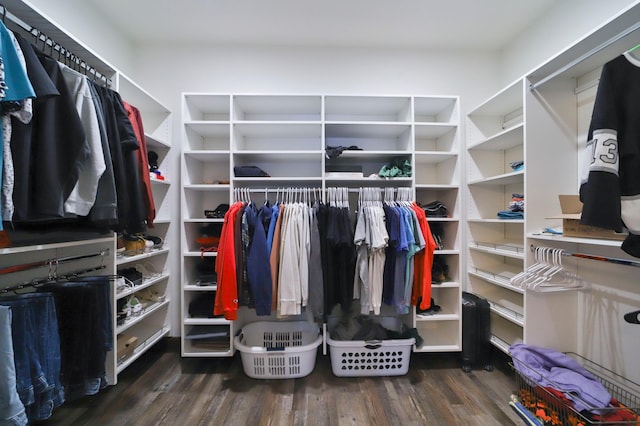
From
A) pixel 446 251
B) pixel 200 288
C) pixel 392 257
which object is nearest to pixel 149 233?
pixel 200 288

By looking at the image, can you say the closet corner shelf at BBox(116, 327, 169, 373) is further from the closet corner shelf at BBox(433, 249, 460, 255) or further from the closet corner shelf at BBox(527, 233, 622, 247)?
the closet corner shelf at BBox(527, 233, 622, 247)

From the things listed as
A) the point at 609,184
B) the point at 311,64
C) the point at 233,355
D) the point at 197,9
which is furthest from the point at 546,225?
the point at 197,9

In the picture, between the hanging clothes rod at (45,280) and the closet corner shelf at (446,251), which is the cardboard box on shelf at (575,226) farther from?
the hanging clothes rod at (45,280)

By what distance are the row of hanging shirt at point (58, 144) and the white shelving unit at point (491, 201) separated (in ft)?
8.53

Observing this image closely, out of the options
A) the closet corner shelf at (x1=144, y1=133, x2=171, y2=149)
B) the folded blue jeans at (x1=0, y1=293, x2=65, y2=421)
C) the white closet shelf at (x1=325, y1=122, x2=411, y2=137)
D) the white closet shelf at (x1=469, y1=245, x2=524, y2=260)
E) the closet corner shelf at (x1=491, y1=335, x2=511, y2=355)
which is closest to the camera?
the folded blue jeans at (x1=0, y1=293, x2=65, y2=421)

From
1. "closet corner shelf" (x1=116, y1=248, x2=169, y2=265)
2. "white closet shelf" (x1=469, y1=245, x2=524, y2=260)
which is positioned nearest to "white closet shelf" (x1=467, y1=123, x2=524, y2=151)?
"white closet shelf" (x1=469, y1=245, x2=524, y2=260)

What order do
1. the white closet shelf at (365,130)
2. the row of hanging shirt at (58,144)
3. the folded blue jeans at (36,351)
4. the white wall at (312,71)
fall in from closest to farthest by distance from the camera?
the row of hanging shirt at (58,144) → the folded blue jeans at (36,351) → the white closet shelf at (365,130) → the white wall at (312,71)

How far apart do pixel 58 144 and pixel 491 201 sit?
3.02 m

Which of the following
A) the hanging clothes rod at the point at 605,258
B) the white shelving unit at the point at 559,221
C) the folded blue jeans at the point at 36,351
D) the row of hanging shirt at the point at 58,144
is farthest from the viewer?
the white shelving unit at the point at 559,221

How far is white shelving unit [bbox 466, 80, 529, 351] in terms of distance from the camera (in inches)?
81.9

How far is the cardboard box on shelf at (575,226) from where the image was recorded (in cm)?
127

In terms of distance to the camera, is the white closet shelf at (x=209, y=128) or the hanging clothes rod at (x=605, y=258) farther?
the white closet shelf at (x=209, y=128)

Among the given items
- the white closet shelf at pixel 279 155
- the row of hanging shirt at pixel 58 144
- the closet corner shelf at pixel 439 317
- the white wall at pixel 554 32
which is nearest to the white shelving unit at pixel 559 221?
the white wall at pixel 554 32

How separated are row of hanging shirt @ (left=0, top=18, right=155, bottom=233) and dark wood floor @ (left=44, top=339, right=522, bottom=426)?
1.28 meters
